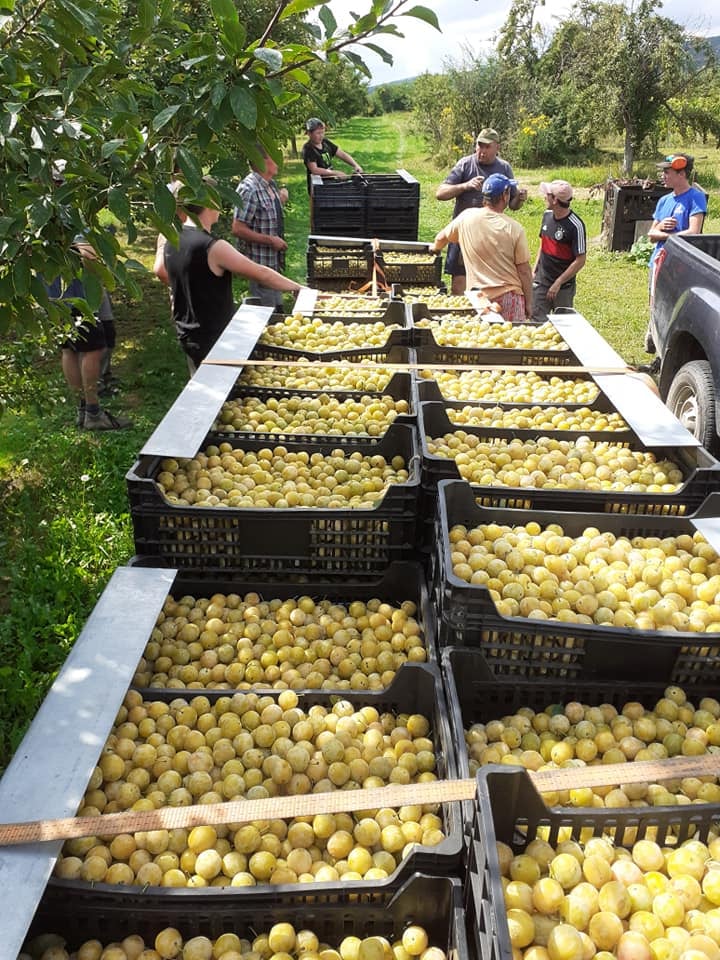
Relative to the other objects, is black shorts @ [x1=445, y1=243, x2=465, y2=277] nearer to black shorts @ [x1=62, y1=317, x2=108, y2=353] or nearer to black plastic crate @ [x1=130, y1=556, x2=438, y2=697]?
black shorts @ [x1=62, y1=317, x2=108, y2=353]

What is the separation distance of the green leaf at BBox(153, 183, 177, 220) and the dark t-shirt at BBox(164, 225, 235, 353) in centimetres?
287

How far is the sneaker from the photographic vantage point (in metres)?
6.48

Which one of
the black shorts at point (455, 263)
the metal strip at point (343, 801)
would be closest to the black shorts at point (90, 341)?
the black shorts at point (455, 263)

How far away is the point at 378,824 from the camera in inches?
76.0

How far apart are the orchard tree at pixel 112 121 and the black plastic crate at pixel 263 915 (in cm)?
166

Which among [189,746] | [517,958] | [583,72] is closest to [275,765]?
[189,746]

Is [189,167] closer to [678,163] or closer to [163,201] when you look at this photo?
[163,201]

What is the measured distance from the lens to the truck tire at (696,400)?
4516 mm

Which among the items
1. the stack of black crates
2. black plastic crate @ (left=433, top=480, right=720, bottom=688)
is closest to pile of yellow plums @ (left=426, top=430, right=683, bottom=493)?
black plastic crate @ (left=433, top=480, right=720, bottom=688)

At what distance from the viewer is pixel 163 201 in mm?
2102

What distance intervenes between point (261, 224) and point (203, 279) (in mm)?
1724

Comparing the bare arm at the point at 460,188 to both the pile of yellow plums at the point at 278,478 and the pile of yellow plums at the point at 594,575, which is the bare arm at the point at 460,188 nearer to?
the pile of yellow plums at the point at 278,478

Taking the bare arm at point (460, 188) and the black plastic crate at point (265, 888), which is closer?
the black plastic crate at point (265, 888)

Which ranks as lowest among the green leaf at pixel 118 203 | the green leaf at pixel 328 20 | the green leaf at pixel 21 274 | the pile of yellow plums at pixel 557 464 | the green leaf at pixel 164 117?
the pile of yellow plums at pixel 557 464
